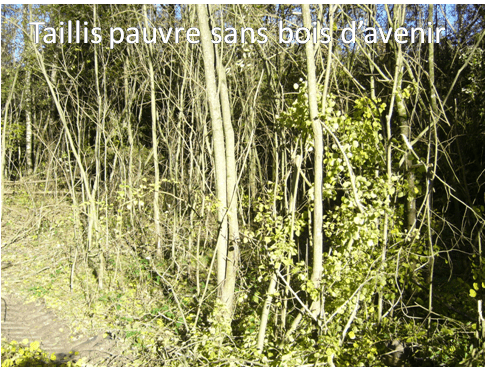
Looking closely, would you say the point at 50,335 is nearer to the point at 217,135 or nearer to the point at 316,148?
the point at 217,135

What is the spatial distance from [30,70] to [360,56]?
6685 millimetres

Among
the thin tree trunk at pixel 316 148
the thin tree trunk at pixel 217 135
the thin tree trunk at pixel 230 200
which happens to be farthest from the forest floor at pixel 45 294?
the thin tree trunk at pixel 316 148

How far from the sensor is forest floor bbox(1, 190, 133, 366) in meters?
4.77

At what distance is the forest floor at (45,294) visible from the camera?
4773mm

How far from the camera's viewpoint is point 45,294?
5.62 metres

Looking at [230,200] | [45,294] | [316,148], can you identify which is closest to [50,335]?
[45,294]

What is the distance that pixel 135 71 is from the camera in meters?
6.98

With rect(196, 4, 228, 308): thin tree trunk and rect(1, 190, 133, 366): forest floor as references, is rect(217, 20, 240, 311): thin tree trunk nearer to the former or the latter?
rect(196, 4, 228, 308): thin tree trunk

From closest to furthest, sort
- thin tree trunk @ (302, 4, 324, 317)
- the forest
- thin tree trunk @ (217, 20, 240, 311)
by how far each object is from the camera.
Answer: thin tree trunk @ (302, 4, 324, 317), the forest, thin tree trunk @ (217, 20, 240, 311)

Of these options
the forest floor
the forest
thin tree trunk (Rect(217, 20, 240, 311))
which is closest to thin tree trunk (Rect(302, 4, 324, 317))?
the forest

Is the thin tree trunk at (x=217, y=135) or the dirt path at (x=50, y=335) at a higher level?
the thin tree trunk at (x=217, y=135)

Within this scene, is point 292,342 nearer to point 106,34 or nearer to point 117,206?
point 117,206

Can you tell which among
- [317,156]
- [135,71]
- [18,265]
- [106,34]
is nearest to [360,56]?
[317,156]

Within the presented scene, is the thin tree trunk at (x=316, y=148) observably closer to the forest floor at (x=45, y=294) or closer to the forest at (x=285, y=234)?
the forest at (x=285, y=234)
